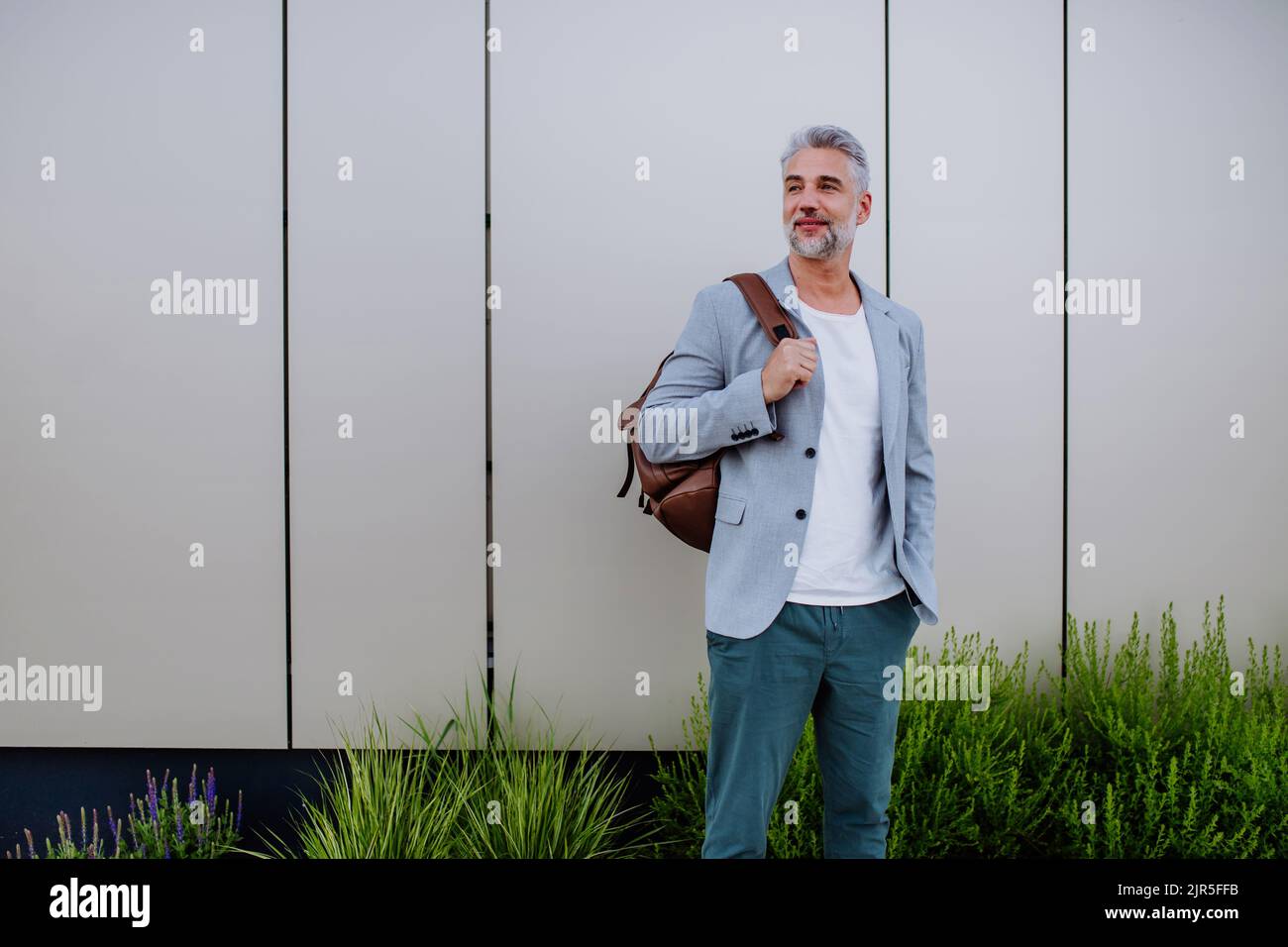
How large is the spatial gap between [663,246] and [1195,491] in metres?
2.34

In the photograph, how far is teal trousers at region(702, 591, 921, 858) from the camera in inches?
77.5

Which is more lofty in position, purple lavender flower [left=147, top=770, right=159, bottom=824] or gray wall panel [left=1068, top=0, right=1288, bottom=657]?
gray wall panel [left=1068, top=0, right=1288, bottom=657]

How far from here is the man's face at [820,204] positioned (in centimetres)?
211

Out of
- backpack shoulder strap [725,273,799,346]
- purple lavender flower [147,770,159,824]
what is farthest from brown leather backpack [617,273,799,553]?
purple lavender flower [147,770,159,824]

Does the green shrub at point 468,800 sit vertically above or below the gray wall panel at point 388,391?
below

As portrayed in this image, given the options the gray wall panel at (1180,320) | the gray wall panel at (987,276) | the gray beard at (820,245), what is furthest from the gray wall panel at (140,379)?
the gray wall panel at (1180,320)

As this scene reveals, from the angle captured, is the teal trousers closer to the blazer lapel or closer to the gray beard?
the blazer lapel

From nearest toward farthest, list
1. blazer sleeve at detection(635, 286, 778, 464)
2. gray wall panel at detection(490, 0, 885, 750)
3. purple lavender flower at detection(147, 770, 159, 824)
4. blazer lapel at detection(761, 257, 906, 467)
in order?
blazer sleeve at detection(635, 286, 778, 464) → blazer lapel at detection(761, 257, 906, 467) → purple lavender flower at detection(147, 770, 159, 824) → gray wall panel at detection(490, 0, 885, 750)

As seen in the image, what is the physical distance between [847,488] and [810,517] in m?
0.12

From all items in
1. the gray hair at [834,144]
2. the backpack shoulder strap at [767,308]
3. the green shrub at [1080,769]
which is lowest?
the green shrub at [1080,769]

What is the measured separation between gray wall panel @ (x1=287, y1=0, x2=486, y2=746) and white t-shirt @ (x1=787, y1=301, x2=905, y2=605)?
1.57 meters

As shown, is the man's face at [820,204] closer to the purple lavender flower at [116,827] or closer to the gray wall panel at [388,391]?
the gray wall panel at [388,391]

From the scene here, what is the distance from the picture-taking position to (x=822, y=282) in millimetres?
2160

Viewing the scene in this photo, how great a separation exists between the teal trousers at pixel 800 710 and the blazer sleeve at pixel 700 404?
17.7 inches
